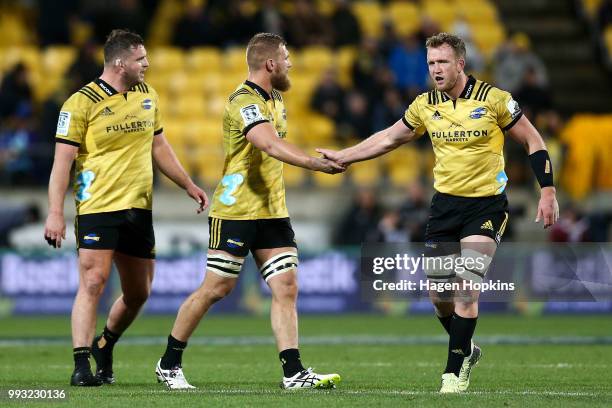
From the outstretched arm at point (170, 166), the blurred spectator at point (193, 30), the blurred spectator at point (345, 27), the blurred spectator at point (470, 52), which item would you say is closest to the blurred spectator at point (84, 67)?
the blurred spectator at point (193, 30)

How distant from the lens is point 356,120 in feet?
67.7

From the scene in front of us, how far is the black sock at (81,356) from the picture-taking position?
370 inches

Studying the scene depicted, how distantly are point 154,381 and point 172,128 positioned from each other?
11294 millimetres

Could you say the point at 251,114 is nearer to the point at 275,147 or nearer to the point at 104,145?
the point at 275,147

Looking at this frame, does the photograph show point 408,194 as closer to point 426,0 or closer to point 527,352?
point 426,0

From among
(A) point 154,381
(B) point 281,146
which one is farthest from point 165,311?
(B) point 281,146

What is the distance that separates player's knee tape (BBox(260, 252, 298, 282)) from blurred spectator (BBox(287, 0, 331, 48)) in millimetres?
13671

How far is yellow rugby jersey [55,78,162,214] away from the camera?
9570mm

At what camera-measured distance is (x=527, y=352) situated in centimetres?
1273

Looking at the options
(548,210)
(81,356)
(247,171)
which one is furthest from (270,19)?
(548,210)

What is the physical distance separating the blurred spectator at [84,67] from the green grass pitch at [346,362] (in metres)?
4.29

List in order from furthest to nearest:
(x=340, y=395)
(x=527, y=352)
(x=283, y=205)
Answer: (x=527, y=352)
(x=283, y=205)
(x=340, y=395)

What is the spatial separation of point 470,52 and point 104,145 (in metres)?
12.7

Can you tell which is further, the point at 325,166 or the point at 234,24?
the point at 234,24
